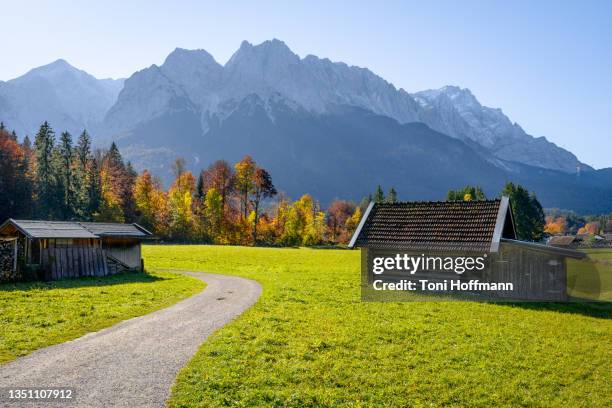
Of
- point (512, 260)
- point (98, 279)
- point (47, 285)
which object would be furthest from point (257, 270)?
point (512, 260)

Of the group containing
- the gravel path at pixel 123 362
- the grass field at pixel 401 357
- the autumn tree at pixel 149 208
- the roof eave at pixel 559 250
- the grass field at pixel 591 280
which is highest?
the autumn tree at pixel 149 208

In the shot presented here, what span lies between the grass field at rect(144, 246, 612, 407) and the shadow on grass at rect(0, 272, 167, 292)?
1359cm

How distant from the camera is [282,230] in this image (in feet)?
314

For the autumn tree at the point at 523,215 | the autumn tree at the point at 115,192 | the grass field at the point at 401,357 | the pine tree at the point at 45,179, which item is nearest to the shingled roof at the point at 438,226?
the grass field at the point at 401,357

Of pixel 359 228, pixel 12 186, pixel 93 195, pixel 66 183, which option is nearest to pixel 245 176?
pixel 93 195

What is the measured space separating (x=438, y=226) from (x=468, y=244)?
3.07 meters

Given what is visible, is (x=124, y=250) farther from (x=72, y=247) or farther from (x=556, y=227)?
(x=556, y=227)

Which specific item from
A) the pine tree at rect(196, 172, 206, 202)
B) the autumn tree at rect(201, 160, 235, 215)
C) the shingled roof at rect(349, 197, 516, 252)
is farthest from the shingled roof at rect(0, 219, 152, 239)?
the pine tree at rect(196, 172, 206, 202)

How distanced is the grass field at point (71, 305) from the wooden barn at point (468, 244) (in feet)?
45.5

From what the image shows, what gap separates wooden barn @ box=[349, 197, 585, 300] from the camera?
27.4 m

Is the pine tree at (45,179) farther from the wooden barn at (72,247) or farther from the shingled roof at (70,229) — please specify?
the wooden barn at (72,247)

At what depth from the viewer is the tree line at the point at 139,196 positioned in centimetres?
7244

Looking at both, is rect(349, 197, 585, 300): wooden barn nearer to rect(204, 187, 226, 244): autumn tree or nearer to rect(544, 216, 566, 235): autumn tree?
rect(204, 187, 226, 244): autumn tree

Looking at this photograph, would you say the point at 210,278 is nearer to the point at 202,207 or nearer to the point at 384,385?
the point at 384,385
